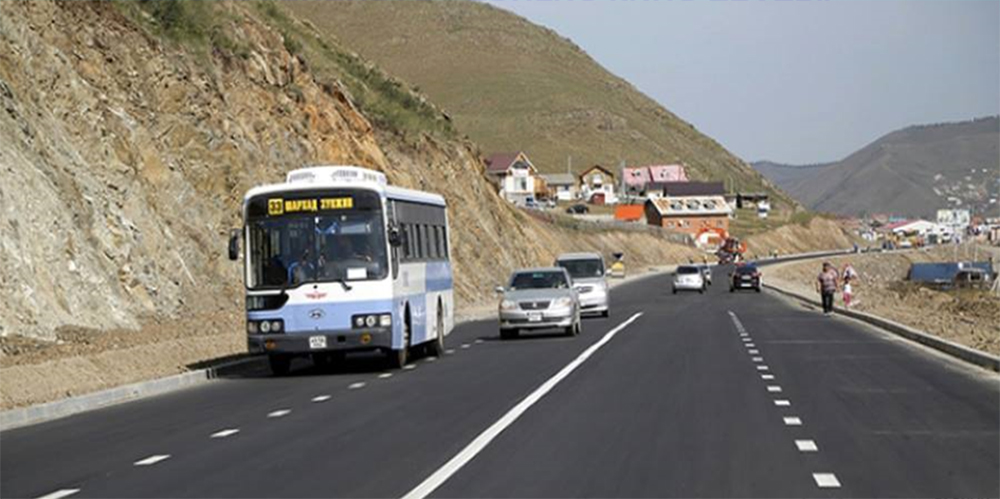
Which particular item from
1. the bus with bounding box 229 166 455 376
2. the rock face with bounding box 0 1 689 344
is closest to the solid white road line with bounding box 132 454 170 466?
the bus with bounding box 229 166 455 376

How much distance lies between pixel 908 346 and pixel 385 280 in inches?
473

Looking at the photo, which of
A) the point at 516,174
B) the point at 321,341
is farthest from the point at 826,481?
the point at 516,174

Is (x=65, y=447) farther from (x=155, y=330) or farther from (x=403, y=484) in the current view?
(x=155, y=330)

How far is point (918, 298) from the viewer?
3012 inches

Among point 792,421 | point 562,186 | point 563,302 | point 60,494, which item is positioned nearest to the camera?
point 60,494

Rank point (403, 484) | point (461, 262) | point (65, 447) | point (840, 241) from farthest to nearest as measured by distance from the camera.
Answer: point (840, 241)
point (461, 262)
point (65, 447)
point (403, 484)

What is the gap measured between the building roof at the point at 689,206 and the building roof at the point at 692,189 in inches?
425

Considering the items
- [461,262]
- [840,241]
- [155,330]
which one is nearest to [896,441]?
[155,330]

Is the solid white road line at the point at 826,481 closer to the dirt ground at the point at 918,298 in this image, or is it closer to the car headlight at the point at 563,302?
the dirt ground at the point at 918,298

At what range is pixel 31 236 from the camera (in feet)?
100

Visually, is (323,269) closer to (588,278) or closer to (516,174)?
(588,278)

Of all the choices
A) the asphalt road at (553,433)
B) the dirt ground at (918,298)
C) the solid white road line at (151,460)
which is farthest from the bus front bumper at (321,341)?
the dirt ground at (918,298)

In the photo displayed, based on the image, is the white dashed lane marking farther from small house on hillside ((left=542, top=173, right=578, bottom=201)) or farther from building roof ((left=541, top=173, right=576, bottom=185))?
small house on hillside ((left=542, top=173, right=578, bottom=201))

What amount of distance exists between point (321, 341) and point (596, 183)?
561 ft
